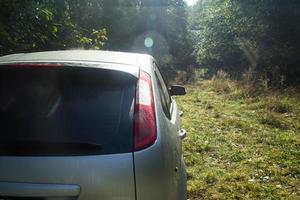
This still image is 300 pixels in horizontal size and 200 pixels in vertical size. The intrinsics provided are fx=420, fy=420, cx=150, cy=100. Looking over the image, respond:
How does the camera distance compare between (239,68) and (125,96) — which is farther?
(239,68)

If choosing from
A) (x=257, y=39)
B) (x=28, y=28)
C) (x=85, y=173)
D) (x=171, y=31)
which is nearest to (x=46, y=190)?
(x=85, y=173)

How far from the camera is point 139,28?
84.1 feet

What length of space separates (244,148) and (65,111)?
5.82 meters

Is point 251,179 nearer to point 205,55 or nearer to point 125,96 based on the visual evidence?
point 125,96

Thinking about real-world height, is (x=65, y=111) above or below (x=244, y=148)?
above

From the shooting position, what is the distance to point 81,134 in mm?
2367

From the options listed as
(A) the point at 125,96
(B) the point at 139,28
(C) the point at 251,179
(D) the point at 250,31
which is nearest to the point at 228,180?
(C) the point at 251,179

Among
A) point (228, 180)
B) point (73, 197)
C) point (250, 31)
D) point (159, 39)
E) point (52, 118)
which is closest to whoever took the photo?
point (73, 197)

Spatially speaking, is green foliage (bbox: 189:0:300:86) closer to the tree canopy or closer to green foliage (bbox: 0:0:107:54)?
the tree canopy

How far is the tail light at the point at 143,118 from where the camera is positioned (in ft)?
7.93

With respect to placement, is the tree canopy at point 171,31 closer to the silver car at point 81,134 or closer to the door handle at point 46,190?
the silver car at point 81,134

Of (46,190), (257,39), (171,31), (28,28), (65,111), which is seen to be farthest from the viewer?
(171,31)

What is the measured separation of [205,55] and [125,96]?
24.1 metres

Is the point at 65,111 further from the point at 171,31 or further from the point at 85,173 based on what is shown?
the point at 171,31
